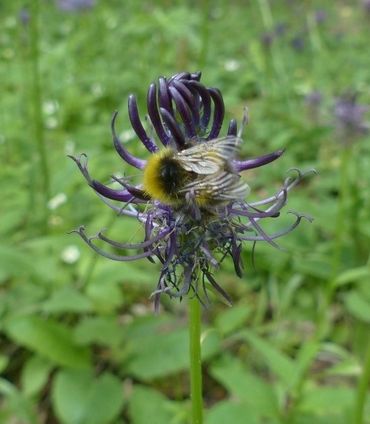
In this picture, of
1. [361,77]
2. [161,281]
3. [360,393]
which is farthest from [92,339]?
[361,77]

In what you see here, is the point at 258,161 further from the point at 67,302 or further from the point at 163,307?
the point at 163,307

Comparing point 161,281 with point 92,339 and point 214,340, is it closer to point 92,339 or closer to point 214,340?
point 214,340

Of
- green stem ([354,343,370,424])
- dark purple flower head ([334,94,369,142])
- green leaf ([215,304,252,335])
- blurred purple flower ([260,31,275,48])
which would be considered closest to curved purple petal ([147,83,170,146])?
green stem ([354,343,370,424])

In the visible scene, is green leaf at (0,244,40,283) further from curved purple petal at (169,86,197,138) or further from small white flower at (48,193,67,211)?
curved purple petal at (169,86,197,138)

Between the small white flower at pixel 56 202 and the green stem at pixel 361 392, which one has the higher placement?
the green stem at pixel 361 392

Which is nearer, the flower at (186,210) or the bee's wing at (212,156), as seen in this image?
the bee's wing at (212,156)

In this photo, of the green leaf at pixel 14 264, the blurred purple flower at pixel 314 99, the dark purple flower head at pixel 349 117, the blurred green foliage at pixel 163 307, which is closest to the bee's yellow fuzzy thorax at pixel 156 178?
the blurred green foliage at pixel 163 307

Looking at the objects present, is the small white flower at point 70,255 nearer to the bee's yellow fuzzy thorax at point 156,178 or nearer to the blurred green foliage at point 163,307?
the blurred green foliage at point 163,307
